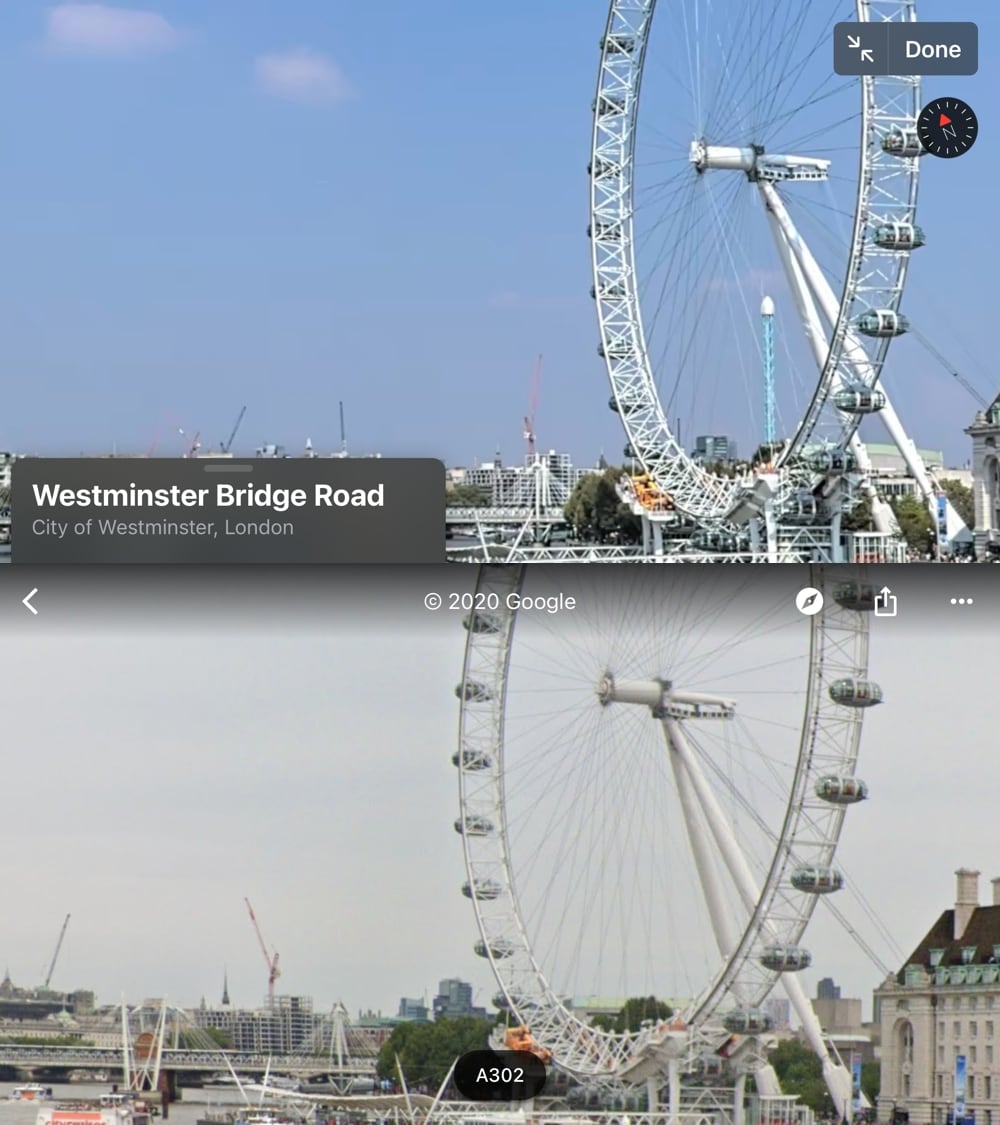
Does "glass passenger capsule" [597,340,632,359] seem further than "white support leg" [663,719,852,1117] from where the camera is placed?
Yes

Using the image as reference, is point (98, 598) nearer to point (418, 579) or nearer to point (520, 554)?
point (418, 579)

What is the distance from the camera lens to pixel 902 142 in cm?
645

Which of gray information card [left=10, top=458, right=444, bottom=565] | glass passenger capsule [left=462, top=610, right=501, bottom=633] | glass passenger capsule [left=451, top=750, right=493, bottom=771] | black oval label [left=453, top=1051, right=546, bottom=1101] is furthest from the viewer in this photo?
glass passenger capsule [left=451, top=750, right=493, bottom=771]

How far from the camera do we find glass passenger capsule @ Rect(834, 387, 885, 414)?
7.71 m

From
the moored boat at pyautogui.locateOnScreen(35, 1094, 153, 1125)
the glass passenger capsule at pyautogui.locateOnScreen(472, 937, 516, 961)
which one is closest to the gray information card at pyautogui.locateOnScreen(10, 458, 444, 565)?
the glass passenger capsule at pyautogui.locateOnScreen(472, 937, 516, 961)

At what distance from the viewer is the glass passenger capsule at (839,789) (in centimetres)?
576

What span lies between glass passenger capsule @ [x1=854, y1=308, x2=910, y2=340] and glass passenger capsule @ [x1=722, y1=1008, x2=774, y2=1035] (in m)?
2.40

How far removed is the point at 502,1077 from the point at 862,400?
9.65 ft

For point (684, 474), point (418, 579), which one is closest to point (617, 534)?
point (684, 474)

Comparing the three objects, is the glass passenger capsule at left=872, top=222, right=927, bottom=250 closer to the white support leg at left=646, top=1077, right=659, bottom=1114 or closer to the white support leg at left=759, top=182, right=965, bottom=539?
the white support leg at left=759, top=182, right=965, bottom=539

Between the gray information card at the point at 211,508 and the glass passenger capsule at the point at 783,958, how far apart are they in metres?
1.31

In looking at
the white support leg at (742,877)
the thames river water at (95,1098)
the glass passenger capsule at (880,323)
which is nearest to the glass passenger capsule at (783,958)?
the white support leg at (742,877)

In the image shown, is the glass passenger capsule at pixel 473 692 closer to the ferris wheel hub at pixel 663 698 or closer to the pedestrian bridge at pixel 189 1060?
the ferris wheel hub at pixel 663 698

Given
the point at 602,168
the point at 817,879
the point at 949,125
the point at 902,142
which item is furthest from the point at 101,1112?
the point at 602,168
